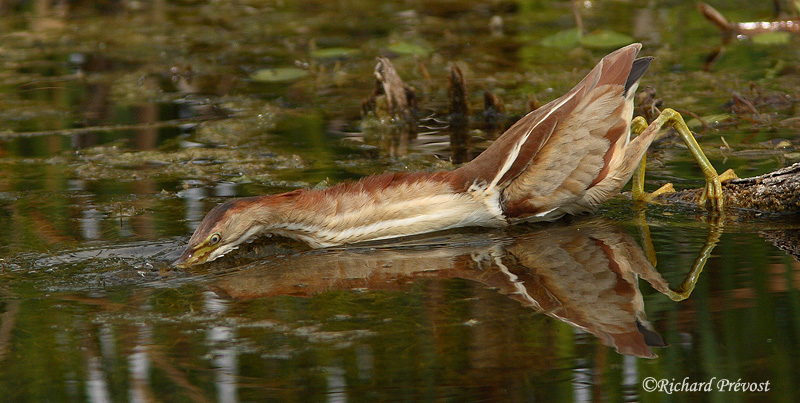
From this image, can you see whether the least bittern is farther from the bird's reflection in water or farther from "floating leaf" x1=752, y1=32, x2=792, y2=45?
"floating leaf" x1=752, y1=32, x2=792, y2=45

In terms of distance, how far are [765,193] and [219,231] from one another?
9.03 feet

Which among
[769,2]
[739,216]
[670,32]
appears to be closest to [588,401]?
[739,216]

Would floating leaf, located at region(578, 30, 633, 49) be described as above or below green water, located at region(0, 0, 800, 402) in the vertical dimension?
above

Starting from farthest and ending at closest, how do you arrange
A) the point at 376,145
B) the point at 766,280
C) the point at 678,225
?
the point at 376,145 → the point at 678,225 → the point at 766,280

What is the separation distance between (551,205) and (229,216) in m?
1.63

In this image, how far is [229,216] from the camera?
4.39 meters

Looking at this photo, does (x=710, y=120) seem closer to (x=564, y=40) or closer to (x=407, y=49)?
(x=564, y=40)

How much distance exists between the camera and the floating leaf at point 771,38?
9.02 meters

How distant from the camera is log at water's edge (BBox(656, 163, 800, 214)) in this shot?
4730 millimetres

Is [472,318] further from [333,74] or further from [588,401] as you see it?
[333,74]

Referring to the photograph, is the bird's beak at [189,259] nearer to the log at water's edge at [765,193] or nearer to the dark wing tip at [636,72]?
the dark wing tip at [636,72]

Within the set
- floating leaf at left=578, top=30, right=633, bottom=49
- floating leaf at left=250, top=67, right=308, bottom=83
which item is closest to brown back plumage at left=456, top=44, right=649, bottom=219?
floating leaf at left=578, top=30, right=633, bottom=49

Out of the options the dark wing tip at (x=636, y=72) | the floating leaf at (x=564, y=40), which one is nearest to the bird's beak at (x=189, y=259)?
the dark wing tip at (x=636, y=72)

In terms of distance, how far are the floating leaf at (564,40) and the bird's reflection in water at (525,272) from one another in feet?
15.4
